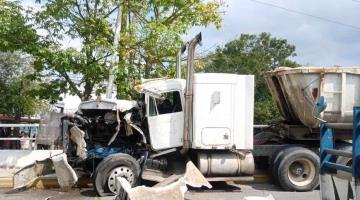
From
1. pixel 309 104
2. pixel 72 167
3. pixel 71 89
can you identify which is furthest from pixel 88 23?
pixel 309 104

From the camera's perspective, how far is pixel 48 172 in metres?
12.6

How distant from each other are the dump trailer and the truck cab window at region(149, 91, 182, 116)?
7.42 ft

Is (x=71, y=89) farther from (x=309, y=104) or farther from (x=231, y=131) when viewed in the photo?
(x=309, y=104)

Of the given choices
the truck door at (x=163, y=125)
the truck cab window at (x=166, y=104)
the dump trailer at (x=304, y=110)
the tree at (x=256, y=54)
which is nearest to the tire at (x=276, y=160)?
the dump trailer at (x=304, y=110)

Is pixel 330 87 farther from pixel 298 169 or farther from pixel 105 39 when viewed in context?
pixel 105 39

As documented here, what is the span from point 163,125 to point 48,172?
9.63 feet

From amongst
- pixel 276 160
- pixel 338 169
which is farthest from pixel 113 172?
pixel 338 169

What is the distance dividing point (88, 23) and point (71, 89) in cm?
189

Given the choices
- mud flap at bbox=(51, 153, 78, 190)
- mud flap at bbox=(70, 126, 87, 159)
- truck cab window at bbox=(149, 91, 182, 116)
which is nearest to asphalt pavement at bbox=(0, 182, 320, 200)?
mud flap at bbox=(51, 153, 78, 190)

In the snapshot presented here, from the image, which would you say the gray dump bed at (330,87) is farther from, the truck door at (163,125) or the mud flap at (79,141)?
the mud flap at (79,141)

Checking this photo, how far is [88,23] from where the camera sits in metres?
14.5

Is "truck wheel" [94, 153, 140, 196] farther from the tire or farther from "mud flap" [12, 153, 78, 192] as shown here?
the tire

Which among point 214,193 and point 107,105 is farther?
point 107,105

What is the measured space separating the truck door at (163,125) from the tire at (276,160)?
7.55ft
